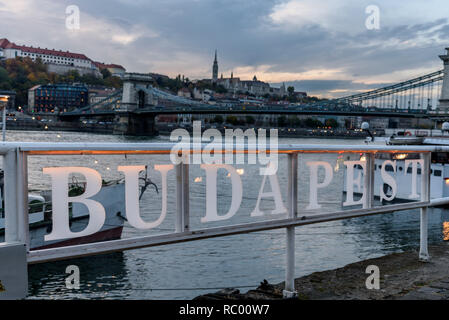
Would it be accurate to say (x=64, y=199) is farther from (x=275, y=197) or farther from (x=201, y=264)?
(x=201, y=264)

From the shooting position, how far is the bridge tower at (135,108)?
6240cm

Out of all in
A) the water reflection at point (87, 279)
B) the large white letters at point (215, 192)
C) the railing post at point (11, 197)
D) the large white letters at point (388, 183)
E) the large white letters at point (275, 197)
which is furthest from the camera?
the water reflection at point (87, 279)

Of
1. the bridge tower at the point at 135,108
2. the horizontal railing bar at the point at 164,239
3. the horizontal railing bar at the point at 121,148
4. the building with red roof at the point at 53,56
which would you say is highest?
the building with red roof at the point at 53,56

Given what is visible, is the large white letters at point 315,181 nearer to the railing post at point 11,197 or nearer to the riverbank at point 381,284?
the riverbank at point 381,284

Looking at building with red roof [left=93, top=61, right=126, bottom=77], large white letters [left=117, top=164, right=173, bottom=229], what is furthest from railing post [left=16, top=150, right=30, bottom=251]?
building with red roof [left=93, top=61, right=126, bottom=77]

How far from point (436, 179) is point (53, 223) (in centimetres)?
1858

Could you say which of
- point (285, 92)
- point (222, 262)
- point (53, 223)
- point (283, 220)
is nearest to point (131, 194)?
point (53, 223)

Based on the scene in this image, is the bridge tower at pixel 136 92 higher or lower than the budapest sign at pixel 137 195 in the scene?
higher

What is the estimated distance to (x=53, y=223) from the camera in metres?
1.84

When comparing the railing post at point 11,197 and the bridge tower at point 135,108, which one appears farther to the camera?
the bridge tower at point 135,108

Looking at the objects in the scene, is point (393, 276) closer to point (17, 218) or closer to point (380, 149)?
point (380, 149)

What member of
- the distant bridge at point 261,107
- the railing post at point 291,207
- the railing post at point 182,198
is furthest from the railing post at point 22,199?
the distant bridge at point 261,107

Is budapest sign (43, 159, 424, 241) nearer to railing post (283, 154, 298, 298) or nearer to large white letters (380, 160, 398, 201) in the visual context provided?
railing post (283, 154, 298, 298)

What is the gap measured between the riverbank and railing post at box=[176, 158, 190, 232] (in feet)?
2.35
